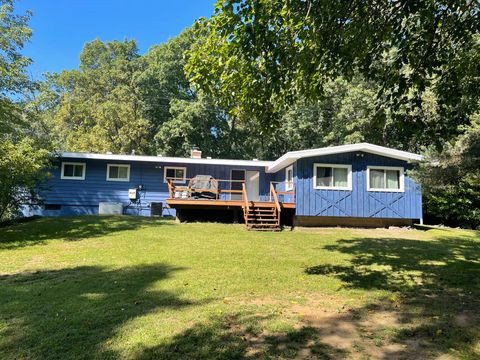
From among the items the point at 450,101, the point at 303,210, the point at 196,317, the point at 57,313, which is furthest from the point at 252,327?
the point at 303,210

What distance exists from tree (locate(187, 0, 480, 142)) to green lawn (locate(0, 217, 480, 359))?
2452 millimetres

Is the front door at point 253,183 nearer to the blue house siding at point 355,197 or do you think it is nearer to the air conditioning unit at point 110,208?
the blue house siding at point 355,197

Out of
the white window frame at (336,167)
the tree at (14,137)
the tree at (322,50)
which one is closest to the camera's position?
the tree at (322,50)

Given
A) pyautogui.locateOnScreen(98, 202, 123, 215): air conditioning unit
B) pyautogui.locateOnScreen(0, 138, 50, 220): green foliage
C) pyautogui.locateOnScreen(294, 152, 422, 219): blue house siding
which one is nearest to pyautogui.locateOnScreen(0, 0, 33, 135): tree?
pyautogui.locateOnScreen(98, 202, 123, 215): air conditioning unit

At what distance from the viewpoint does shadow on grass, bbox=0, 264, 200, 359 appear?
3.49 m

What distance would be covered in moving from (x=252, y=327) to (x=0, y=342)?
8.01 feet

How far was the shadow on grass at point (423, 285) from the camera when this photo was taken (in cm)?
354

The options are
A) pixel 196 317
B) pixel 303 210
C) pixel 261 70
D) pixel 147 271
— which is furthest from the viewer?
pixel 303 210

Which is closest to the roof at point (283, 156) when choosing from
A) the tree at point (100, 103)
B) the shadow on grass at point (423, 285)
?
the shadow on grass at point (423, 285)

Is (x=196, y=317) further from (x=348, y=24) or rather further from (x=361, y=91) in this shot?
(x=361, y=91)

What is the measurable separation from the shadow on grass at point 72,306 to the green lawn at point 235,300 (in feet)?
0.06

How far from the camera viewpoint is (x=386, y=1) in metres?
4.93

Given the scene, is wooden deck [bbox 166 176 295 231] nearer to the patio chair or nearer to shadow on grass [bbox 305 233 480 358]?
the patio chair

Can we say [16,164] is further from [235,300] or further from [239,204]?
[235,300]
